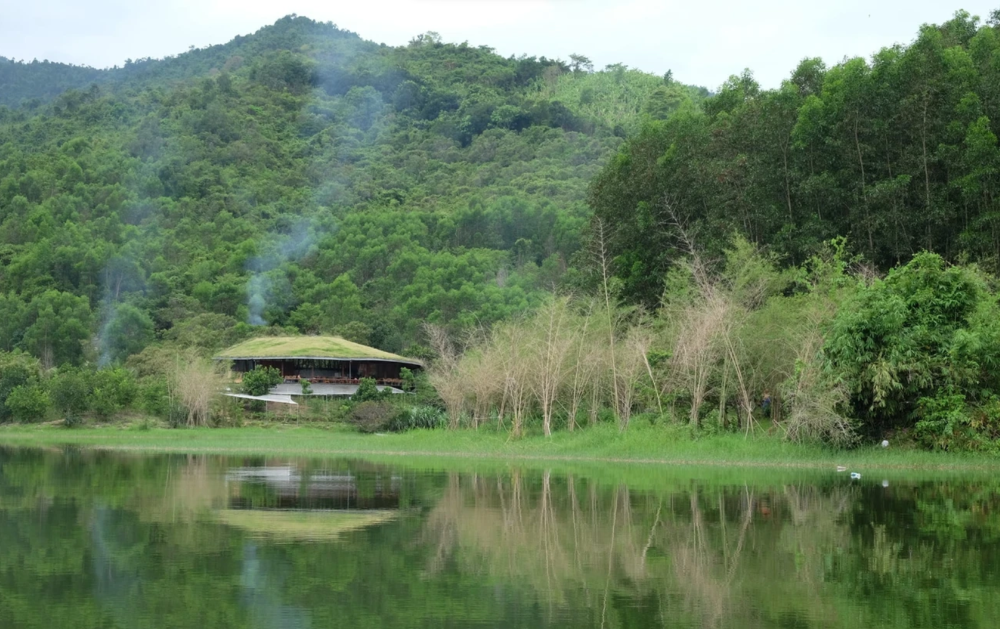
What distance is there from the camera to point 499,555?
42.9ft

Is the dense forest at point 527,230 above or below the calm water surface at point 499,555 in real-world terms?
above

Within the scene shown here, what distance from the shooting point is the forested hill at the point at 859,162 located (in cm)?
3192

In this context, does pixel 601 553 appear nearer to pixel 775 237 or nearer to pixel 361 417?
pixel 775 237

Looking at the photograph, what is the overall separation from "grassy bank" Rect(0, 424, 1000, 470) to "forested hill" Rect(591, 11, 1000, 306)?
757cm

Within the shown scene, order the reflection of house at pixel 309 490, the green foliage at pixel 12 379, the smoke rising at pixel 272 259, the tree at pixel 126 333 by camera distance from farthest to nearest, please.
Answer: the smoke rising at pixel 272 259, the tree at pixel 126 333, the green foliage at pixel 12 379, the reflection of house at pixel 309 490

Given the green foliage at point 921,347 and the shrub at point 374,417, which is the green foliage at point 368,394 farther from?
the green foliage at point 921,347

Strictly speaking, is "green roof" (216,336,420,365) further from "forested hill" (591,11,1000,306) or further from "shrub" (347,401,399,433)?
"forested hill" (591,11,1000,306)

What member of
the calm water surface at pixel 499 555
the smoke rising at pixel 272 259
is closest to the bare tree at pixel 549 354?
the calm water surface at pixel 499 555

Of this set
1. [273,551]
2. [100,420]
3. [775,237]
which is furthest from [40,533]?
[100,420]

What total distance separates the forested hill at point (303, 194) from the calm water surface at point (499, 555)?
27.6 meters

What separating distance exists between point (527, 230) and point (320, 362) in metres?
26.5

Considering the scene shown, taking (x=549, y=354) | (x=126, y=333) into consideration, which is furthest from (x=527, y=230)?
(x=549, y=354)

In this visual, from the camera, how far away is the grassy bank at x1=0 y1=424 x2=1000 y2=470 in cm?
2663

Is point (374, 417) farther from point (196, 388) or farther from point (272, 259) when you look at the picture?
point (272, 259)
